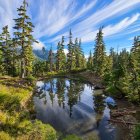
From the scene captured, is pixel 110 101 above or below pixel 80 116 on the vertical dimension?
above

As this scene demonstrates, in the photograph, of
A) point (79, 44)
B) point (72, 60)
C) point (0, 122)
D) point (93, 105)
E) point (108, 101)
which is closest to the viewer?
point (0, 122)

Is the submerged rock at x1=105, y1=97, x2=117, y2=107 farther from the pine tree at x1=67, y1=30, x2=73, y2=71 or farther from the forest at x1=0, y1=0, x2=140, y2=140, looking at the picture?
the pine tree at x1=67, y1=30, x2=73, y2=71

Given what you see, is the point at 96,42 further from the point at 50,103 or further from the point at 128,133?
the point at 128,133

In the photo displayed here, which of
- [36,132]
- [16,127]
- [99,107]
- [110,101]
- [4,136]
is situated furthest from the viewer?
[110,101]

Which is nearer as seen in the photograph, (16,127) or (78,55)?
(16,127)

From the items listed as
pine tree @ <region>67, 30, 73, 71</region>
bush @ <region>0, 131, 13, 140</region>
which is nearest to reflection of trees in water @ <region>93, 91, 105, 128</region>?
bush @ <region>0, 131, 13, 140</region>

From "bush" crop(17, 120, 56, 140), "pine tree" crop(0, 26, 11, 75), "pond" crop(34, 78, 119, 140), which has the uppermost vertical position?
"pine tree" crop(0, 26, 11, 75)

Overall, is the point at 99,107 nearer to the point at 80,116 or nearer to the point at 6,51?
the point at 80,116

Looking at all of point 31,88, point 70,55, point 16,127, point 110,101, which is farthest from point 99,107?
point 70,55

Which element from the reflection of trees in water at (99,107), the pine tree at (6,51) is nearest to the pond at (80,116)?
the reflection of trees in water at (99,107)

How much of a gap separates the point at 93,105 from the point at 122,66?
8.39 metres

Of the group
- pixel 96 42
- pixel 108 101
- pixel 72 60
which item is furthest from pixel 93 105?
pixel 72 60

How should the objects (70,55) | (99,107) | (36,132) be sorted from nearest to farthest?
(36,132), (99,107), (70,55)

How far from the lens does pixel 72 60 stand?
300ft
